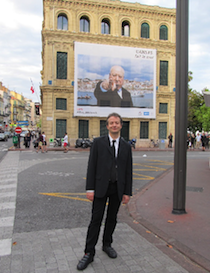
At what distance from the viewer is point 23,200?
638 cm

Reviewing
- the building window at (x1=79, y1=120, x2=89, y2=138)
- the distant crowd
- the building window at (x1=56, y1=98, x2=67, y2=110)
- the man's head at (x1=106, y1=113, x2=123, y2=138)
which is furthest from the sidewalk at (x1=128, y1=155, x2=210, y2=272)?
the building window at (x1=56, y1=98, x2=67, y2=110)

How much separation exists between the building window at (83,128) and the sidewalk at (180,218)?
2249 cm

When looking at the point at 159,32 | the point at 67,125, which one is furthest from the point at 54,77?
the point at 159,32

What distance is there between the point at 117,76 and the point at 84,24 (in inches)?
282

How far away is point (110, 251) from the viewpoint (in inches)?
138

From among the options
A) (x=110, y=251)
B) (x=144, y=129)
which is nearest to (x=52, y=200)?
(x=110, y=251)

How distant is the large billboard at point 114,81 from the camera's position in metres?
28.8

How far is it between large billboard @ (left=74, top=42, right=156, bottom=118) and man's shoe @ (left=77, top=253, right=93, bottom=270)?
85.0 ft

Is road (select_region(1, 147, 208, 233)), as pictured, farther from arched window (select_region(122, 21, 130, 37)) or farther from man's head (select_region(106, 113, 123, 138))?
arched window (select_region(122, 21, 130, 37))

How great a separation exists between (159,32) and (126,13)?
466 cm

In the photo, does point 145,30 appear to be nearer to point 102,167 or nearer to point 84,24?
point 84,24

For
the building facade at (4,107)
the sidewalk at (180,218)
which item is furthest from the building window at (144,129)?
the building facade at (4,107)

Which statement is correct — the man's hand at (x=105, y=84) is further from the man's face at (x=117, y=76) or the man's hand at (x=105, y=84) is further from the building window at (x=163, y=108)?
the building window at (x=163, y=108)

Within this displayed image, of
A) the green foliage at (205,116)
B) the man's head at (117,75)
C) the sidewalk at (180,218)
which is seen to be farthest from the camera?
the green foliage at (205,116)
